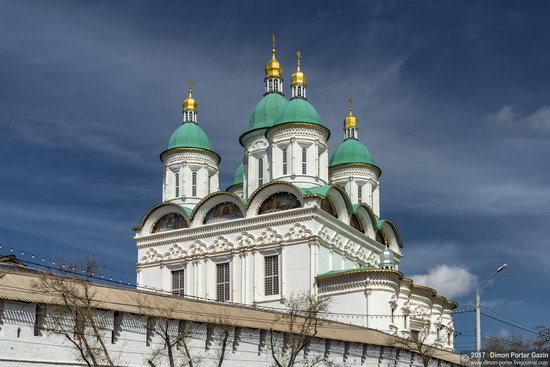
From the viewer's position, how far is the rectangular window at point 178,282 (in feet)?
161

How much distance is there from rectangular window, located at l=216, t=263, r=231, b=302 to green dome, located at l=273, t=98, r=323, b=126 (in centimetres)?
846

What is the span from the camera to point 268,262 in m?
46.4

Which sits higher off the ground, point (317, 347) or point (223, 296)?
point (223, 296)

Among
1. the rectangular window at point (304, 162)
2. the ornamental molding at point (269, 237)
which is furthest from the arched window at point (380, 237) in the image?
the ornamental molding at point (269, 237)

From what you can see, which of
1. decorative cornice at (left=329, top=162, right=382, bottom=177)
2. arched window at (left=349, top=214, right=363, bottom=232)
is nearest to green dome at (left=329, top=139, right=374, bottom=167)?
decorative cornice at (left=329, top=162, right=382, bottom=177)

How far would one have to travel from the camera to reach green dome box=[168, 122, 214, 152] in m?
52.7

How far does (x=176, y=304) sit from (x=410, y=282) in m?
20.5

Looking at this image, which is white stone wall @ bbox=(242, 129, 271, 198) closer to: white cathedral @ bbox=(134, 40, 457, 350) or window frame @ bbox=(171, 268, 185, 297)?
white cathedral @ bbox=(134, 40, 457, 350)

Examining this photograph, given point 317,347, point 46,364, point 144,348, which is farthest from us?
point 317,347

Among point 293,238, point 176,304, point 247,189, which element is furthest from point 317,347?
point 247,189

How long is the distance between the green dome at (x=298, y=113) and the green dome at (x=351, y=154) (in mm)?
6887

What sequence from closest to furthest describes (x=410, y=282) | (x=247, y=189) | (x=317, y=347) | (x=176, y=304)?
1. (x=176, y=304)
2. (x=317, y=347)
3. (x=410, y=282)
4. (x=247, y=189)

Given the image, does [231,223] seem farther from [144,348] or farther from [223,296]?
[144,348]

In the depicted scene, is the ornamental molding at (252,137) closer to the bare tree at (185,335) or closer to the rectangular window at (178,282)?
the rectangular window at (178,282)
